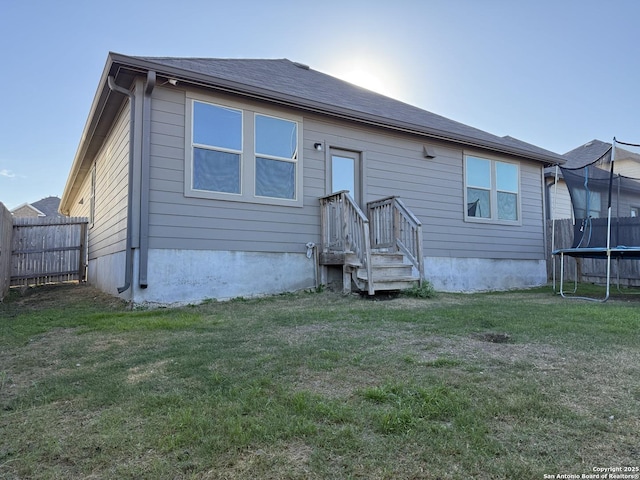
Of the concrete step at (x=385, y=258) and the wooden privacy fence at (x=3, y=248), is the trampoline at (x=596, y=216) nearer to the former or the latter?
the concrete step at (x=385, y=258)

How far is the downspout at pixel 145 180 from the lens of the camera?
5422mm

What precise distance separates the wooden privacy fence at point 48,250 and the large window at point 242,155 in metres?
6.28

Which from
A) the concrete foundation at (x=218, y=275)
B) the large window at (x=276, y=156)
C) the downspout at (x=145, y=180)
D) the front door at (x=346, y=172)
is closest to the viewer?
the downspout at (x=145, y=180)

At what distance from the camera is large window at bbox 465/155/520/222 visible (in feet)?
29.5

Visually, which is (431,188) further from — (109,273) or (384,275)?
(109,273)

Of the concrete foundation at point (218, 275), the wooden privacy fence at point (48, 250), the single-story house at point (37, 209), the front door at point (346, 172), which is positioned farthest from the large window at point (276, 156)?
the single-story house at point (37, 209)

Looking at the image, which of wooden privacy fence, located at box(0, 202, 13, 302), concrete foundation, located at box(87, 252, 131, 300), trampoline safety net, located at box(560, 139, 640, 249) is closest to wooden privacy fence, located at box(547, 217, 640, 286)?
trampoline safety net, located at box(560, 139, 640, 249)

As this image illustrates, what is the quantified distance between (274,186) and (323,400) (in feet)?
16.3

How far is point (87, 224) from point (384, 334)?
9.67m

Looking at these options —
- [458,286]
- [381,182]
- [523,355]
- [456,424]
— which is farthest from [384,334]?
[458,286]

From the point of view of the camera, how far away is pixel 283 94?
645cm

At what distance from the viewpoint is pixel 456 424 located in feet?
5.98

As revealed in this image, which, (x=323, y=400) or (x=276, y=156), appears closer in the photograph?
(x=323, y=400)

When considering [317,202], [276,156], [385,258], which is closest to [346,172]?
[317,202]
